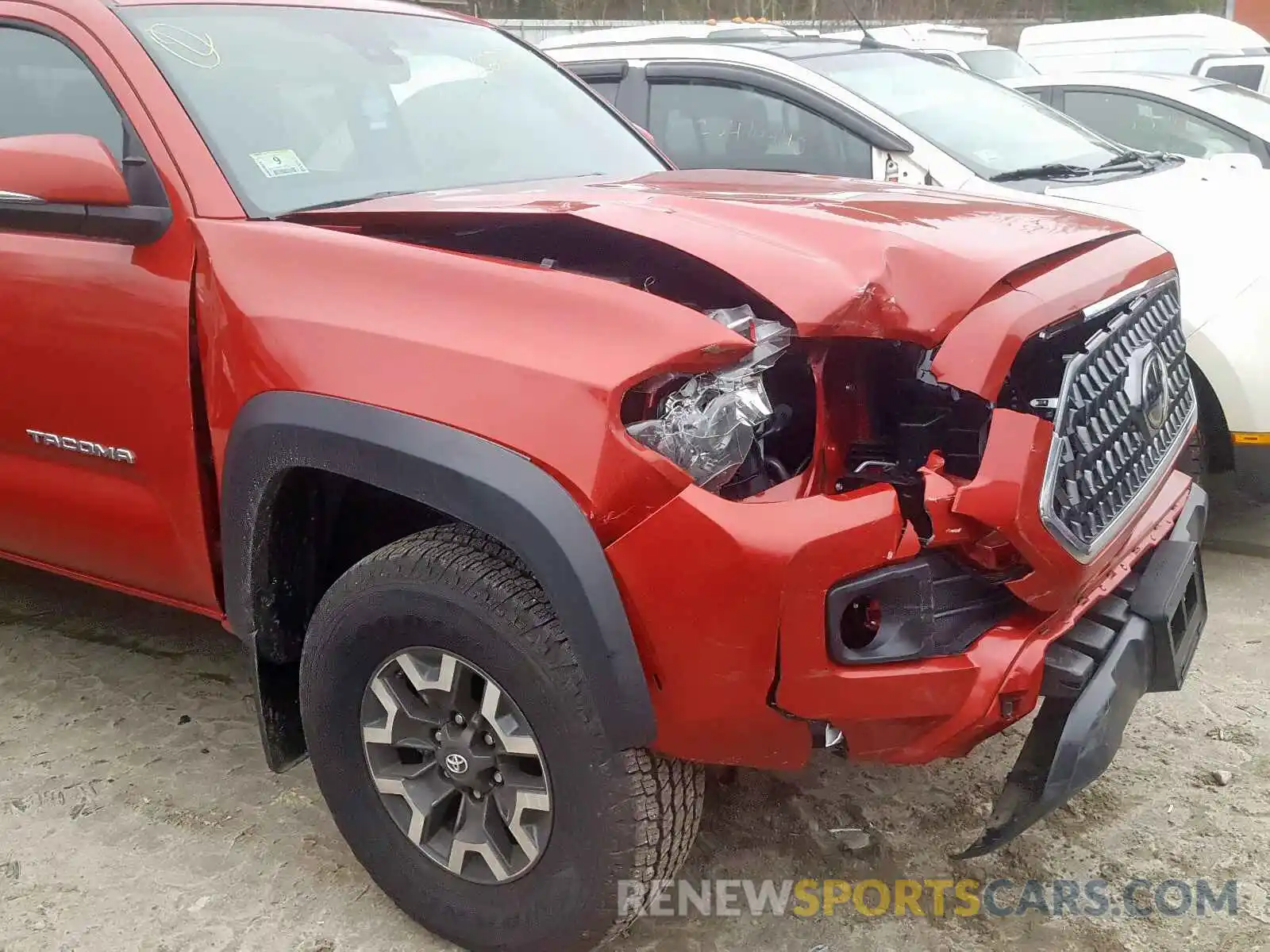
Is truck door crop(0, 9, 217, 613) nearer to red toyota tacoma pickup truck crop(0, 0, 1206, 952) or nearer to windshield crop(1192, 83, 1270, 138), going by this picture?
red toyota tacoma pickup truck crop(0, 0, 1206, 952)

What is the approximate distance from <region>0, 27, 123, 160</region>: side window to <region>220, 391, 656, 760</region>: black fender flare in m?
0.87

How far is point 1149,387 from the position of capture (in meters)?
2.24

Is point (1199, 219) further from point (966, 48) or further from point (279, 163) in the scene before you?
point (966, 48)

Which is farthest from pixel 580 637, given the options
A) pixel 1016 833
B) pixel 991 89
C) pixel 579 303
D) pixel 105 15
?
pixel 991 89

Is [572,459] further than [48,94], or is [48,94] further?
[48,94]

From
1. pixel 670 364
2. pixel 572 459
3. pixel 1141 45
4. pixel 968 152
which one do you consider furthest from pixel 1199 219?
pixel 1141 45

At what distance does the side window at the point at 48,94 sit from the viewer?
101 inches

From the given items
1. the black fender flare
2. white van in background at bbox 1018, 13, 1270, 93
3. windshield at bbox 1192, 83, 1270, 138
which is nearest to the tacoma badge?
the black fender flare

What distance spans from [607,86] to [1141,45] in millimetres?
9312

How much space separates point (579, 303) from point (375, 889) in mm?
1441

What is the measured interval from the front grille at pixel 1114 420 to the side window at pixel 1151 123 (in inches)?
212

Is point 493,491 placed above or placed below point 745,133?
below

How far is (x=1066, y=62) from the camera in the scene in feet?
41.4

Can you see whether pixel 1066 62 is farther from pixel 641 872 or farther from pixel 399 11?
pixel 641 872
